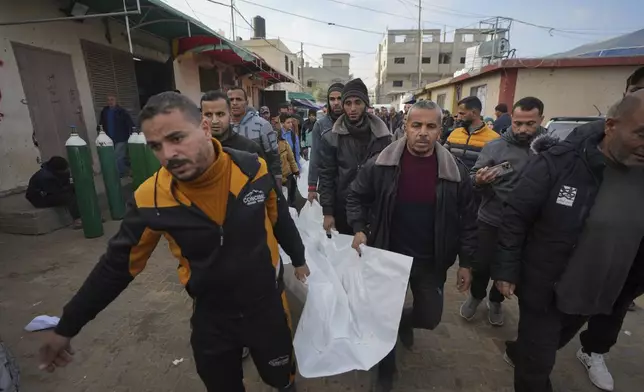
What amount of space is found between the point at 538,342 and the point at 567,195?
877mm

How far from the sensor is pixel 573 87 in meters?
11.6

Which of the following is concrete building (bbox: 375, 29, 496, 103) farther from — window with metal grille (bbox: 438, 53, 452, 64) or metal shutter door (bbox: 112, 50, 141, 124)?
metal shutter door (bbox: 112, 50, 141, 124)

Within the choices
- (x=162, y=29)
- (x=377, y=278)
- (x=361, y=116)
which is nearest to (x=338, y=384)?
(x=377, y=278)

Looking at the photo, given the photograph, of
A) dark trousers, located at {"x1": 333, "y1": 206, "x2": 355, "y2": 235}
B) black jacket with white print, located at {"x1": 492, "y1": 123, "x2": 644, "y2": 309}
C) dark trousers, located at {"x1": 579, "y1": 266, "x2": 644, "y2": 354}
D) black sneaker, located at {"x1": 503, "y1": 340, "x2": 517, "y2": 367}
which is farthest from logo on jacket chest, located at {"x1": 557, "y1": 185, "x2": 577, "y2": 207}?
dark trousers, located at {"x1": 333, "y1": 206, "x2": 355, "y2": 235}

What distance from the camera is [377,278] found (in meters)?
2.13

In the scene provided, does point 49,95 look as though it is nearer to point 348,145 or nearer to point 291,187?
point 291,187

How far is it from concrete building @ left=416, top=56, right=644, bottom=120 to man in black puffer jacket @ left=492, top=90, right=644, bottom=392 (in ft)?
37.5

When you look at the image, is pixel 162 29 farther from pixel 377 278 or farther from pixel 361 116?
pixel 377 278

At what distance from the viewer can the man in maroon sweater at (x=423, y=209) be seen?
7.25 feet

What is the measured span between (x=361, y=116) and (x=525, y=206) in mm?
1706

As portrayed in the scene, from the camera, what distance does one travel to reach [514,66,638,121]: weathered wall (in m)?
11.3

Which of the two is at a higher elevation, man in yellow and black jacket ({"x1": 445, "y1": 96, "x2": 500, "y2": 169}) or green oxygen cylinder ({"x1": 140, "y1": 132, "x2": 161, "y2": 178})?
man in yellow and black jacket ({"x1": 445, "y1": 96, "x2": 500, "y2": 169})

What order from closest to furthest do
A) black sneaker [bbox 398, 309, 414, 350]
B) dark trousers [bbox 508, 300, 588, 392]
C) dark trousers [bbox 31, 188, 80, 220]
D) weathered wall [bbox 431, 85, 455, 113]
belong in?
dark trousers [bbox 508, 300, 588, 392] → black sneaker [bbox 398, 309, 414, 350] → dark trousers [bbox 31, 188, 80, 220] → weathered wall [bbox 431, 85, 455, 113]

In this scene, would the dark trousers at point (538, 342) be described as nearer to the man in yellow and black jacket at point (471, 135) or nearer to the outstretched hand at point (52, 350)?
the man in yellow and black jacket at point (471, 135)
